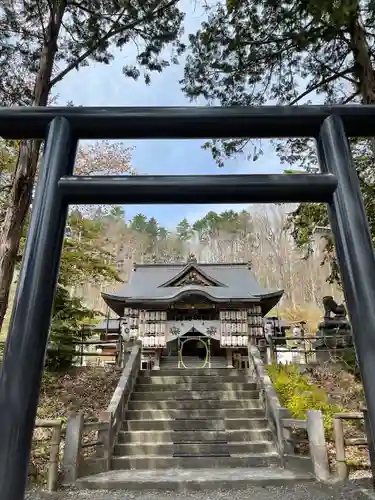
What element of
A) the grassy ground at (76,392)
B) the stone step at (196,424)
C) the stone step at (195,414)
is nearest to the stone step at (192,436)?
the stone step at (196,424)

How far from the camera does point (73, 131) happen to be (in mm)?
922

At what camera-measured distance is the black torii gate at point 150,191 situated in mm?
648

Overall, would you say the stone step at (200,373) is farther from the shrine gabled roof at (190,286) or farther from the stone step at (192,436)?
the shrine gabled roof at (190,286)

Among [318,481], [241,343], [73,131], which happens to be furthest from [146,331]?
[73,131]

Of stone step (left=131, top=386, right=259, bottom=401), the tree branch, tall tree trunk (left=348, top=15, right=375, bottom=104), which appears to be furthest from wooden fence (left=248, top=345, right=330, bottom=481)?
the tree branch

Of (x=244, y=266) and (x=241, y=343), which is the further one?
(x=244, y=266)

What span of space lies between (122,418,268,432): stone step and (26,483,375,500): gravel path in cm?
193

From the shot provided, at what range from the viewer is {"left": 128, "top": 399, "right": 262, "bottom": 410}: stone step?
7.84 m

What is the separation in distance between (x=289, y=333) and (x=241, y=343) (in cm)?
1219

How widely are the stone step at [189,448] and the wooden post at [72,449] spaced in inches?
46.4

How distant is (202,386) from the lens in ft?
28.8

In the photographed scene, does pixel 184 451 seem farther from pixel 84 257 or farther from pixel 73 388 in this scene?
pixel 84 257

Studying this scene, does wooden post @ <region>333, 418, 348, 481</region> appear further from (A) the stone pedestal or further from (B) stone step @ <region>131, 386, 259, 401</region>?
(A) the stone pedestal

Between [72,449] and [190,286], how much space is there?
294 inches
